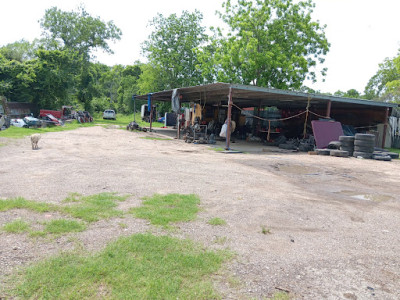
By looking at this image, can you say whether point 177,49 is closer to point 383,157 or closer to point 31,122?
point 31,122

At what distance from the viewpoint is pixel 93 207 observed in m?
4.86

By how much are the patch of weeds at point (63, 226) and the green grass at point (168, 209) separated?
0.86 meters

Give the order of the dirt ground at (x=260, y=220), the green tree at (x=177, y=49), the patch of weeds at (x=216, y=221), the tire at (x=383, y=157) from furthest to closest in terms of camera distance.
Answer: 1. the green tree at (x=177, y=49)
2. the tire at (x=383, y=157)
3. the patch of weeds at (x=216, y=221)
4. the dirt ground at (x=260, y=220)

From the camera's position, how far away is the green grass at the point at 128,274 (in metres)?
2.65

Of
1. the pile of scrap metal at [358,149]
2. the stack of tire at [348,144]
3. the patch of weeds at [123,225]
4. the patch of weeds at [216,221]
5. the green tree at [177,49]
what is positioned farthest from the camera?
the green tree at [177,49]

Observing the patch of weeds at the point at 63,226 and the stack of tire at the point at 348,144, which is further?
the stack of tire at the point at 348,144

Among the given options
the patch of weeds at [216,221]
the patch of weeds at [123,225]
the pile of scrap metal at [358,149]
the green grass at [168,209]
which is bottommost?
the patch of weeds at [123,225]

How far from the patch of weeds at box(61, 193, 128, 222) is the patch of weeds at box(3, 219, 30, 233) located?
2.13 ft

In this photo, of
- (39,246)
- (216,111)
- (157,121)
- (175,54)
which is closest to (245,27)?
(216,111)

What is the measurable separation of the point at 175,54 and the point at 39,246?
36767 millimetres

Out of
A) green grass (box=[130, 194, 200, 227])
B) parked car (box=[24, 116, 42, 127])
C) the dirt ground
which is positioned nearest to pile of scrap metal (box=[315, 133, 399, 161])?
the dirt ground

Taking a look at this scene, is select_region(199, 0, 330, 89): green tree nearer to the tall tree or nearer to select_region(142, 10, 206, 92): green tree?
select_region(142, 10, 206, 92): green tree

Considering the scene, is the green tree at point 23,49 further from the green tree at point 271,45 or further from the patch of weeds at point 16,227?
the patch of weeds at point 16,227

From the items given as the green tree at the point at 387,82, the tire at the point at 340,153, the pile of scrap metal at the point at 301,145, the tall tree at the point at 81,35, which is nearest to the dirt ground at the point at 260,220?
the tire at the point at 340,153
